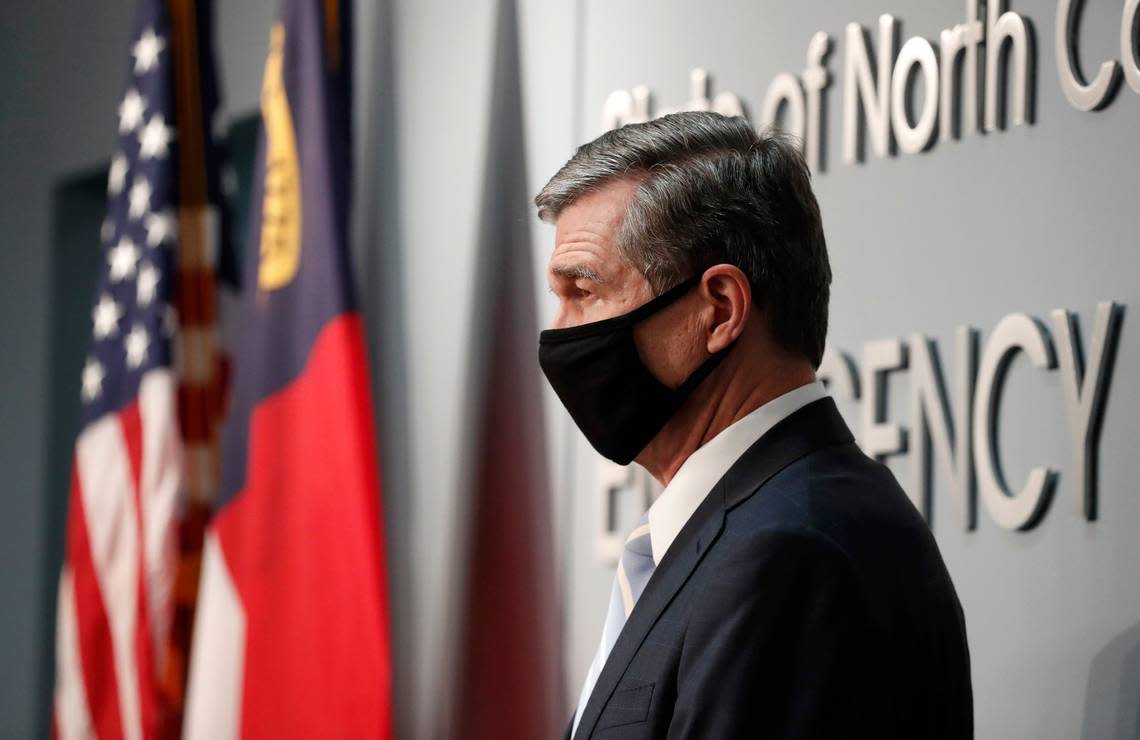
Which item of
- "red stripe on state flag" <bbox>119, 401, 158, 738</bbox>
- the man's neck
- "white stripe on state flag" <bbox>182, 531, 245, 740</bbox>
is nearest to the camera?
the man's neck

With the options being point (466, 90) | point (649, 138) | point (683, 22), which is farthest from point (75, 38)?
point (649, 138)

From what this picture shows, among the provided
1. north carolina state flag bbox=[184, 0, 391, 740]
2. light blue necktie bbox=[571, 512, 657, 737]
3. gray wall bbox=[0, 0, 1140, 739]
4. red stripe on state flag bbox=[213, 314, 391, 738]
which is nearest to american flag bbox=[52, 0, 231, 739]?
north carolina state flag bbox=[184, 0, 391, 740]

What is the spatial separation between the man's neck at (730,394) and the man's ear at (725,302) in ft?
0.09

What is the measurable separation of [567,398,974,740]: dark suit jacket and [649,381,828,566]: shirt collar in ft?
0.06

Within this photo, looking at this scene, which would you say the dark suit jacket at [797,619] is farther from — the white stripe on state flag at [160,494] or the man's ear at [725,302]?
the white stripe on state flag at [160,494]

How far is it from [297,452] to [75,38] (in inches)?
79.5

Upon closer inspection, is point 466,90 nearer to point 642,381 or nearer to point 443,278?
point 443,278

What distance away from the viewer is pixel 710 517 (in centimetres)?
135

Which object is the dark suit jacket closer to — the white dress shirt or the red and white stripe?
the white dress shirt

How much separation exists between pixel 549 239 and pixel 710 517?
1.38 meters

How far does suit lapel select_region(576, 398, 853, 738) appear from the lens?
4.32ft

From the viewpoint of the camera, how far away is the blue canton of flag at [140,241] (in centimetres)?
305

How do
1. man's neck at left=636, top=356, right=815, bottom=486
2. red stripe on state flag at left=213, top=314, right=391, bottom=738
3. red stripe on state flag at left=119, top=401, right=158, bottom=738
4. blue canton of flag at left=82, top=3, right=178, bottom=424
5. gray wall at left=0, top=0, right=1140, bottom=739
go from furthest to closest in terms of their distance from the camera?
blue canton of flag at left=82, top=3, right=178, bottom=424 < red stripe on state flag at left=119, top=401, right=158, bottom=738 < red stripe on state flag at left=213, top=314, right=391, bottom=738 < gray wall at left=0, top=0, right=1140, bottom=739 < man's neck at left=636, top=356, right=815, bottom=486

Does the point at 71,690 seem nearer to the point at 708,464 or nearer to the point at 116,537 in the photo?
the point at 116,537
